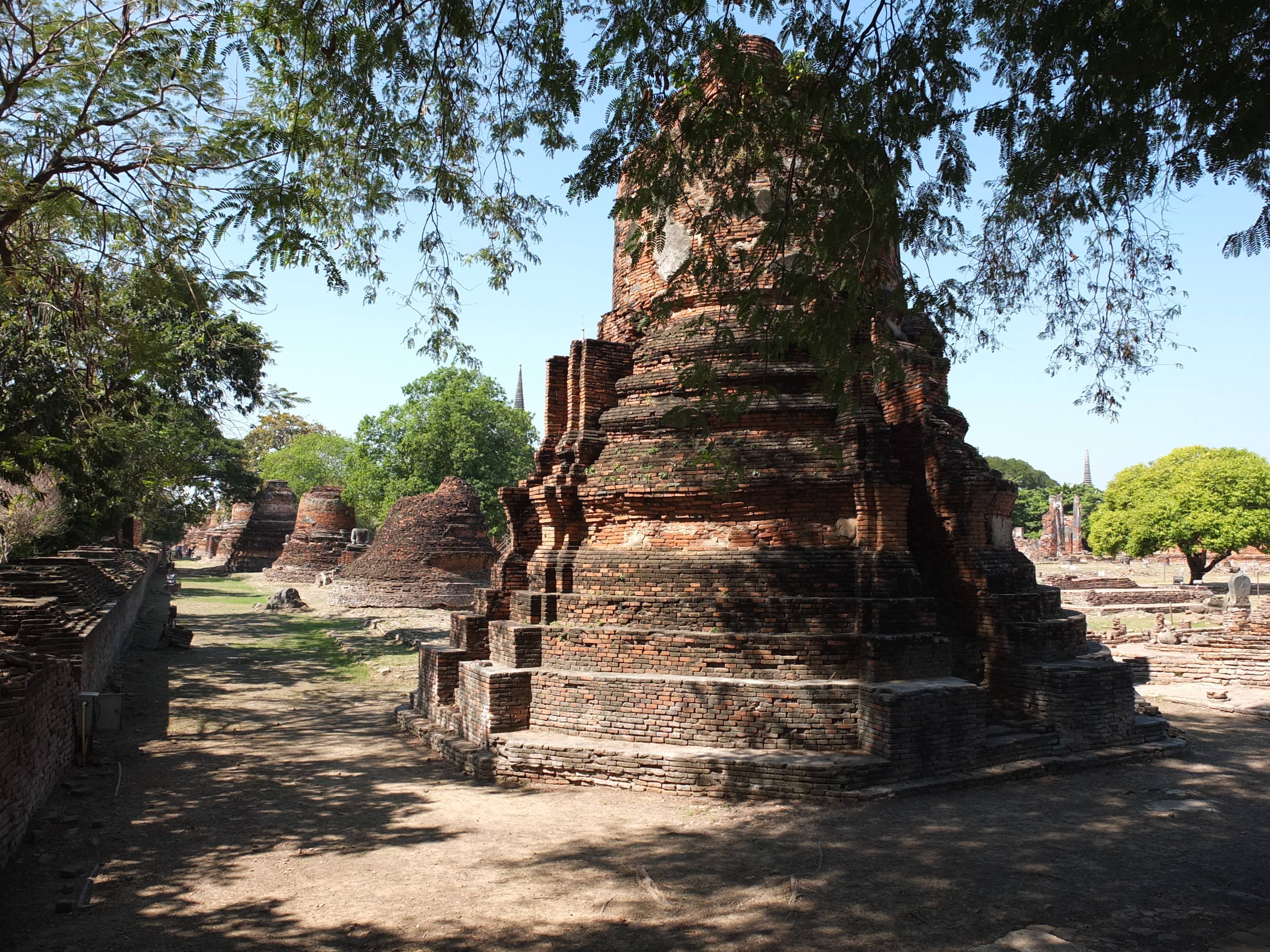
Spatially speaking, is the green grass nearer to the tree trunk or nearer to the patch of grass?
the patch of grass

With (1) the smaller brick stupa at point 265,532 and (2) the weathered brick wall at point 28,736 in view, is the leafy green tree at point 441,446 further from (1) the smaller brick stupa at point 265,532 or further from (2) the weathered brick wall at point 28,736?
(2) the weathered brick wall at point 28,736

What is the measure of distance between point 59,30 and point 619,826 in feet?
23.6

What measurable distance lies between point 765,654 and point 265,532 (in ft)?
123

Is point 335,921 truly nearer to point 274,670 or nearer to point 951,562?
point 951,562

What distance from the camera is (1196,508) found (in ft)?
92.3

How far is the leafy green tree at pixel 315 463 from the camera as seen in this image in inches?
1741

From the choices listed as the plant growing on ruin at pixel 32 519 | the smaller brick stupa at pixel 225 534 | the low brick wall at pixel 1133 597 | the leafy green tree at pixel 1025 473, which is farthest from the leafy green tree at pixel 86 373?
the leafy green tree at pixel 1025 473

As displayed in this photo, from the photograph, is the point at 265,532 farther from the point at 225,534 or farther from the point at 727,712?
the point at 727,712

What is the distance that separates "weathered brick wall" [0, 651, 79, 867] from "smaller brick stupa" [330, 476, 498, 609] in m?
14.0

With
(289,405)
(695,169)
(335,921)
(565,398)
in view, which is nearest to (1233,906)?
(335,921)

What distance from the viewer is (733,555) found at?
23.7 feet

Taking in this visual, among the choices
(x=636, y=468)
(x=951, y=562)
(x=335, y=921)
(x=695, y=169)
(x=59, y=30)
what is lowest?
(x=335, y=921)

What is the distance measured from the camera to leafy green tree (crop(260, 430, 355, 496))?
4422cm

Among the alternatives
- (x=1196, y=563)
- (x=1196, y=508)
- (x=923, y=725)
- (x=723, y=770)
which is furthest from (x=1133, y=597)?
(x=723, y=770)
